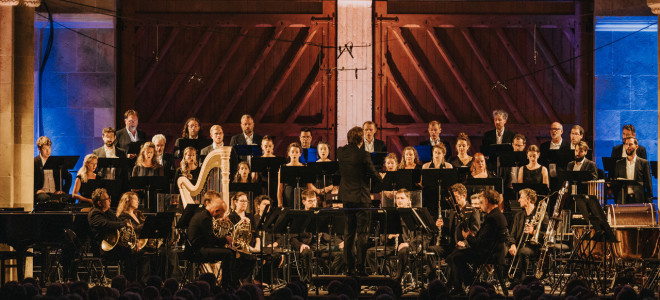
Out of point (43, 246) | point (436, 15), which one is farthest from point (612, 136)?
point (43, 246)

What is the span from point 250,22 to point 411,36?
2781 millimetres

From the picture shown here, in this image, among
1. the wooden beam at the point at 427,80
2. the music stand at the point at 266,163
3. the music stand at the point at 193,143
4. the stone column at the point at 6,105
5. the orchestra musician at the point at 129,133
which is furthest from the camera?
the wooden beam at the point at 427,80

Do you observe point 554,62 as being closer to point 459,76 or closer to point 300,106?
point 459,76

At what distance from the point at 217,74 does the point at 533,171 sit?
5.83 m

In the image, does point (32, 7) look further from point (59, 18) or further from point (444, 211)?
point (444, 211)

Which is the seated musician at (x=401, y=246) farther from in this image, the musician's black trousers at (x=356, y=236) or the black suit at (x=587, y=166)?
the black suit at (x=587, y=166)

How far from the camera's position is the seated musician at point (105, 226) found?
11297 millimetres

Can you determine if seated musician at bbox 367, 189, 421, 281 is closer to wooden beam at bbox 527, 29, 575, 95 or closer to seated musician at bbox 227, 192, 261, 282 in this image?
seated musician at bbox 227, 192, 261, 282

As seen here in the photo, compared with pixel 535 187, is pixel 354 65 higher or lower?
higher

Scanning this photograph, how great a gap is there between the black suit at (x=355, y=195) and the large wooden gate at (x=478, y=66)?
15.7ft

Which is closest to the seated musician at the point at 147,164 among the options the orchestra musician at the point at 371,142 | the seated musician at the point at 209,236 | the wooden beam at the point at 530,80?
the seated musician at the point at 209,236

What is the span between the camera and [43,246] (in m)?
11.5

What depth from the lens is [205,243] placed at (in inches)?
427

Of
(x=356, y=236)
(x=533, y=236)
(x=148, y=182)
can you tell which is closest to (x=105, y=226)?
(x=148, y=182)
